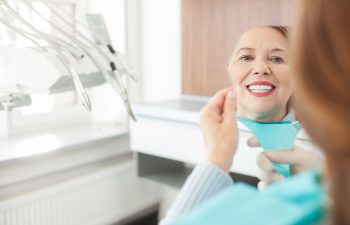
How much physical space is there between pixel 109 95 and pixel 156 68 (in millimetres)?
305

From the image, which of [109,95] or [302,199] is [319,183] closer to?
[302,199]

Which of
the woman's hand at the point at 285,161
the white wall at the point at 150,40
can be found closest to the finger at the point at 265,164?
the woman's hand at the point at 285,161

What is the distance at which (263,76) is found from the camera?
90 centimetres

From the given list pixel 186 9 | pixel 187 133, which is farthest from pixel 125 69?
pixel 186 9

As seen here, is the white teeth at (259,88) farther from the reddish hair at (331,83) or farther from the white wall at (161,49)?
the white wall at (161,49)

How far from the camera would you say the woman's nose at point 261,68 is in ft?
2.94

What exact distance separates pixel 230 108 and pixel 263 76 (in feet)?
0.45

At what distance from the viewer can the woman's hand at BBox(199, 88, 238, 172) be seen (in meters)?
0.69

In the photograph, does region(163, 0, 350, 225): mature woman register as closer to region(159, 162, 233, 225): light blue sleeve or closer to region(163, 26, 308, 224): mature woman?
region(159, 162, 233, 225): light blue sleeve

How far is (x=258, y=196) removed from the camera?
1.19ft

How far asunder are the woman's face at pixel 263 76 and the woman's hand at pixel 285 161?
3.0 inches

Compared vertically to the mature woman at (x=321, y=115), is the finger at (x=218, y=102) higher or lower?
lower

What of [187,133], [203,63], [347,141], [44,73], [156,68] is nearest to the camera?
[347,141]

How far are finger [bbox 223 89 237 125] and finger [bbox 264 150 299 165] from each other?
0.51 ft
